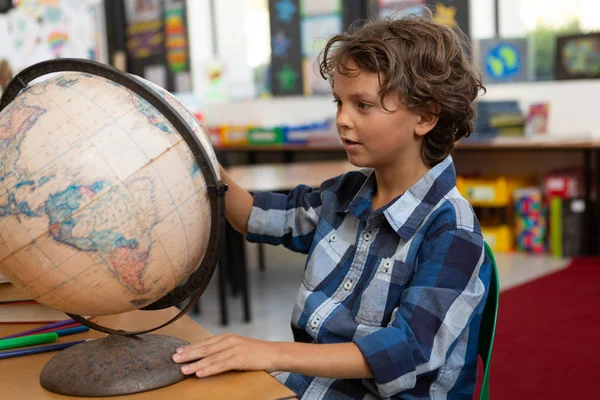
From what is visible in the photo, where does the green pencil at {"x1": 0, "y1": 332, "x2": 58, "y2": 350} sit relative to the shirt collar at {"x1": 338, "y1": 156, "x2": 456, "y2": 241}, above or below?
below

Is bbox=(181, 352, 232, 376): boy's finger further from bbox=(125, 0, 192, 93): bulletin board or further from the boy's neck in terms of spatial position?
bbox=(125, 0, 192, 93): bulletin board

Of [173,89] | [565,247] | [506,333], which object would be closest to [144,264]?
[506,333]

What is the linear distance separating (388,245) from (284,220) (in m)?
0.29

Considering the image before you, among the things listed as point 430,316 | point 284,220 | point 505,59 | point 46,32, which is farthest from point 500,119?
point 430,316

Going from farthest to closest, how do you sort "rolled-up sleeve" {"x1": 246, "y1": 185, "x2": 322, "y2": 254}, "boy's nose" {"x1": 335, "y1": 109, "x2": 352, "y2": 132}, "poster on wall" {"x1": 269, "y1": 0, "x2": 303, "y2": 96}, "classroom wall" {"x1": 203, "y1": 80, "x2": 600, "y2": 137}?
"poster on wall" {"x1": 269, "y1": 0, "x2": 303, "y2": 96}
"classroom wall" {"x1": 203, "y1": 80, "x2": 600, "y2": 137}
"rolled-up sleeve" {"x1": 246, "y1": 185, "x2": 322, "y2": 254}
"boy's nose" {"x1": 335, "y1": 109, "x2": 352, "y2": 132}

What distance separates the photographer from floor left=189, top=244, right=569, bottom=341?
12.3ft

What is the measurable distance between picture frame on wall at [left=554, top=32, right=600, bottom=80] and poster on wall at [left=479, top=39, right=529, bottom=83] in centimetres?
24

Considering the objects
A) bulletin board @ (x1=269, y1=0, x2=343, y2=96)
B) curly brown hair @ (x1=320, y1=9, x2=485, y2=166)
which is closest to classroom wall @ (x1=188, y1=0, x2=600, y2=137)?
bulletin board @ (x1=269, y1=0, x2=343, y2=96)

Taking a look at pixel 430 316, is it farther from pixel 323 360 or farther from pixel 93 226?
pixel 93 226

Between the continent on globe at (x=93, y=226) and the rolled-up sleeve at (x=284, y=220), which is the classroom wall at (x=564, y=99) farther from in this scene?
the continent on globe at (x=93, y=226)

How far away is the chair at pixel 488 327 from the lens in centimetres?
131

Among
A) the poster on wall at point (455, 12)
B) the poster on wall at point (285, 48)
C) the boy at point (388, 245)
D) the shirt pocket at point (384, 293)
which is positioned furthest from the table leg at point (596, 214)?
the shirt pocket at point (384, 293)

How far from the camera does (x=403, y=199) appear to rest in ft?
4.38

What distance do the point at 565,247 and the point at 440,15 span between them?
1.93 metres
